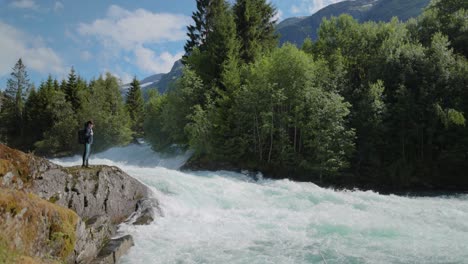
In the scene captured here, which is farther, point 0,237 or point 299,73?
point 299,73

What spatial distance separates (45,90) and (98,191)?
57837 mm

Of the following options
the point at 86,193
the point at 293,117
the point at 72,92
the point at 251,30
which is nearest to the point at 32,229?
the point at 86,193

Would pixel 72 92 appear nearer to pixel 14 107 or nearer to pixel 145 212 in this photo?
pixel 14 107

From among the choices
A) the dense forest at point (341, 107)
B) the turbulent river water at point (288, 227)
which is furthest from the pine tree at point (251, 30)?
the turbulent river water at point (288, 227)

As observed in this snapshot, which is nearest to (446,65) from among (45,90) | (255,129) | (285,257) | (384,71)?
(384,71)

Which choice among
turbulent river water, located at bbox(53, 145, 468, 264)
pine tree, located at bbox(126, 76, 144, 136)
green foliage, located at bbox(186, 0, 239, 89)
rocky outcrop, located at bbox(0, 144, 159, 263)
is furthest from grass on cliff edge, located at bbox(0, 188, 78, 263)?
pine tree, located at bbox(126, 76, 144, 136)

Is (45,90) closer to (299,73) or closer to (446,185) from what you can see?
(299,73)

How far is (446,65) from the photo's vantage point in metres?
26.9

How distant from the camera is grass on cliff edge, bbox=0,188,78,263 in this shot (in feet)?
22.0

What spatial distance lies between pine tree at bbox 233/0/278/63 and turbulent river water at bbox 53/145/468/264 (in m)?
22.1

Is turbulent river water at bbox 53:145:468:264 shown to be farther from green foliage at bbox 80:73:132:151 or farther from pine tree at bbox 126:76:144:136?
pine tree at bbox 126:76:144:136

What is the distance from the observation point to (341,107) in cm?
2647

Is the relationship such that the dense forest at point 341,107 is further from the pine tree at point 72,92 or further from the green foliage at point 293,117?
the pine tree at point 72,92

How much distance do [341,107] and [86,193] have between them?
20.0 meters
